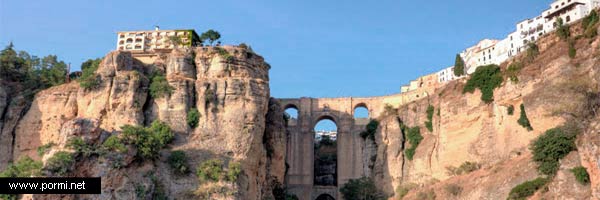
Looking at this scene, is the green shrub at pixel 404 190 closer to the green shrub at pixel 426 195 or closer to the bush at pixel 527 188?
the green shrub at pixel 426 195

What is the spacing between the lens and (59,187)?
28.1 meters

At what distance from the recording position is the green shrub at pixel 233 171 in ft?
143

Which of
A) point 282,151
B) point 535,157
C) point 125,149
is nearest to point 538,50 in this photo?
point 535,157

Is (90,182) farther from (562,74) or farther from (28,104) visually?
(562,74)

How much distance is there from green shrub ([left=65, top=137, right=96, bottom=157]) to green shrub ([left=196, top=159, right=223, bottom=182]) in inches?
266

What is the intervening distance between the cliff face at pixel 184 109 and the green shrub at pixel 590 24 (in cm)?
2135

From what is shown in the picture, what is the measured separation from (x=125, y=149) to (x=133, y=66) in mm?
10473

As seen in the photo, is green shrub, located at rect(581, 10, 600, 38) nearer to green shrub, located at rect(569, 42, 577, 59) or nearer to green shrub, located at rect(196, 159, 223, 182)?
green shrub, located at rect(569, 42, 577, 59)

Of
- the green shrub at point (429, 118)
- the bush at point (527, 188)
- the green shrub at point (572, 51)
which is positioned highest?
the green shrub at point (572, 51)

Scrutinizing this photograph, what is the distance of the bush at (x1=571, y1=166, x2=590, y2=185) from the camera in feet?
100.0

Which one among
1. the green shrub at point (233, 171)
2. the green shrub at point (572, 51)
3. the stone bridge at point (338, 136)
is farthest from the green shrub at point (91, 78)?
the green shrub at point (572, 51)

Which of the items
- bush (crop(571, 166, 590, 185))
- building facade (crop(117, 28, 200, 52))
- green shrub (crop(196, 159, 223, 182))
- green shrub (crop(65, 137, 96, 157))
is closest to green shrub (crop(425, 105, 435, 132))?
green shrub (crop(196, 159, 223, 182))

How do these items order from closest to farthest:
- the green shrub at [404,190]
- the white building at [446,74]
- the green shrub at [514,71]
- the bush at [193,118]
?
the green shrub at [514,71] < the bush at [193,118] < the green shrub at [404,190] < the white building at [446,74]

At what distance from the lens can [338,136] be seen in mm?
61031
